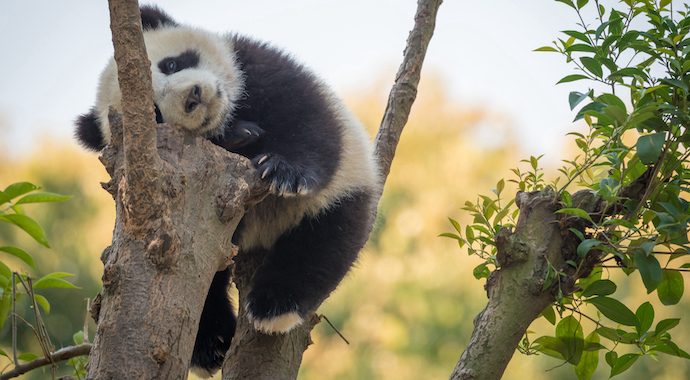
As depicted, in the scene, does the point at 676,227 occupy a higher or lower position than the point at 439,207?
lower

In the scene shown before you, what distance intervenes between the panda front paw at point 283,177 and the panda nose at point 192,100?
0.25 m

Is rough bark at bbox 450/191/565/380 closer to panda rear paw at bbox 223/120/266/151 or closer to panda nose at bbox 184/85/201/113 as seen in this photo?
panda rear paw at bbox 223/120/266/151

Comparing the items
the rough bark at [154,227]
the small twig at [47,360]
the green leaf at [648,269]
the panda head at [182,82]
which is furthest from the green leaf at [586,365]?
the small twig at [47,360]

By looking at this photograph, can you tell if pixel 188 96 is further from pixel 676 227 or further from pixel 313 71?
pixel 676 227

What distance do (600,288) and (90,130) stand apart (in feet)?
5.65

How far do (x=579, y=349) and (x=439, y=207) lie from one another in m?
4.72

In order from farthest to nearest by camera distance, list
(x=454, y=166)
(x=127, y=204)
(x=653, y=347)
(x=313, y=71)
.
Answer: (x=454, y=166)
(x=313, y=71)
(x=653, y=347)
(x=127, y=204)

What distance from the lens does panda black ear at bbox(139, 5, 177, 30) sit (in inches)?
76.4

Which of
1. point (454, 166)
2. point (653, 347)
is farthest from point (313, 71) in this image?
point (454, 166)

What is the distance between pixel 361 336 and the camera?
5.98 metres

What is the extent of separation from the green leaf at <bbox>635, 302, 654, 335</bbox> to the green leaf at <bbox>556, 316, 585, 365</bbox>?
159 millimetres

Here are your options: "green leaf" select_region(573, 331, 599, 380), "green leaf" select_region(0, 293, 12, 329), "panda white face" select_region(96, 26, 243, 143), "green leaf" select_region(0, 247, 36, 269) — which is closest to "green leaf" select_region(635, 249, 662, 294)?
"green leaf" select_region(573, 331, 599, 380)

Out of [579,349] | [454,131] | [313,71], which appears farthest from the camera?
[454,131]

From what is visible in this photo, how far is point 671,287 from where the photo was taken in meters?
1.44
